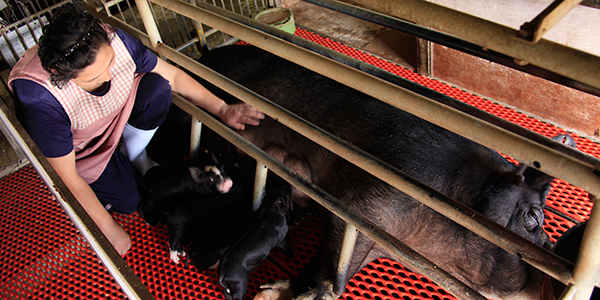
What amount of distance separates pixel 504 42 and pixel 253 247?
59.3 inches

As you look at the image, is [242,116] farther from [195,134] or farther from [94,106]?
[94,106]

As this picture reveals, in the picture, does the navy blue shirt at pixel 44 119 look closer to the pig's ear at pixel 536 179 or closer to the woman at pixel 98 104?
the woman at pixel 98 104

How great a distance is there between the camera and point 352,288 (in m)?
1.96

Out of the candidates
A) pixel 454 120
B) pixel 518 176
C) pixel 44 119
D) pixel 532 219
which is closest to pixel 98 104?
pixel 44 119

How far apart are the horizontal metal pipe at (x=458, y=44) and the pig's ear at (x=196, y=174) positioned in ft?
4.04

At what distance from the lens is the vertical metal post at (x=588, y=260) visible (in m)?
0.81

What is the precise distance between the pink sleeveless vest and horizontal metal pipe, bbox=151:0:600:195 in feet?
3.31

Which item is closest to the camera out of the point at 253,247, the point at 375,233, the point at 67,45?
the point at 375,233

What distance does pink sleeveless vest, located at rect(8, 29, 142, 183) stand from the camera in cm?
173

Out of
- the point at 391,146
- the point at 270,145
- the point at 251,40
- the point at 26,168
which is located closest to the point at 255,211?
the point at 270,145

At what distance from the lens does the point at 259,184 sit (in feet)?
6.60

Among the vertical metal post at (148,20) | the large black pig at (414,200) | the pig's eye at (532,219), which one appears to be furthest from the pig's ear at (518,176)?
the vertical metal post at (148,20)

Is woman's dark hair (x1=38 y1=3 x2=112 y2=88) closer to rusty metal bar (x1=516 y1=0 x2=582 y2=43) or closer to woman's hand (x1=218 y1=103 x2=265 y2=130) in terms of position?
woman's hand (x1=218 y1=103 x2=265 y2=130)

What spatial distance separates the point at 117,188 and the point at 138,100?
592mm
